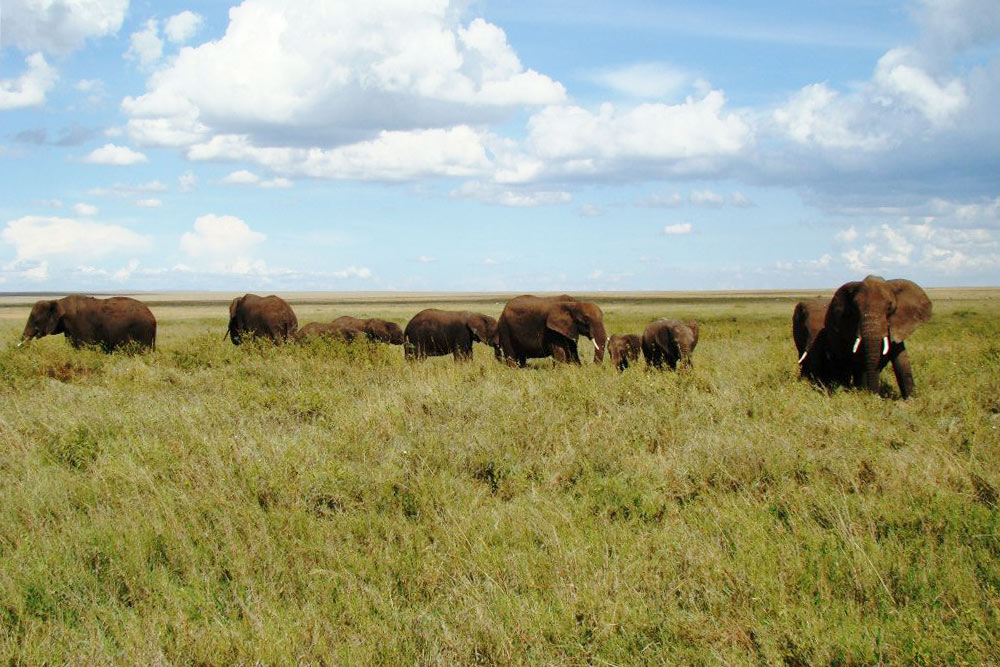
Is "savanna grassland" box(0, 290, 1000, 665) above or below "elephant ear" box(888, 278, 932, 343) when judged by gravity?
below

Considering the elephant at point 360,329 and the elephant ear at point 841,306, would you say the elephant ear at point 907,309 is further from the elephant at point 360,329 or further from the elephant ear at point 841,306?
the elephant at point 360,329

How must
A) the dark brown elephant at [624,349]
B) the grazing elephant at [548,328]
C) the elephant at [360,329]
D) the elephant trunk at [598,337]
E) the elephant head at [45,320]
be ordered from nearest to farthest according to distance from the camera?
1. the elephant trunk at [598,337]
2. the grazing elephant at [548,328]
3. the dark brown elephant at [624,349]
4. the elephant head at [45,320]
5. the elephant at [360,329]

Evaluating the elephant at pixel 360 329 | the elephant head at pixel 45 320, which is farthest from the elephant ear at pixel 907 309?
the elephant head at pixel 45 320

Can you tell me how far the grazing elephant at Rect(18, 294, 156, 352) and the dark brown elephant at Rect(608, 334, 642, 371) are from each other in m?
11.8

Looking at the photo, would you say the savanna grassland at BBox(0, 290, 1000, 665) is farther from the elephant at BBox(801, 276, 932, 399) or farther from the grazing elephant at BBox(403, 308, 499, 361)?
the grazing elephant at BBox(403, 308, 499, 361)

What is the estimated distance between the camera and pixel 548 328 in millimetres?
16953

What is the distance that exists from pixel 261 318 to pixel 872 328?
15.1 meters

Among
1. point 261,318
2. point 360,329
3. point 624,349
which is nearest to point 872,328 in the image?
point 624,349

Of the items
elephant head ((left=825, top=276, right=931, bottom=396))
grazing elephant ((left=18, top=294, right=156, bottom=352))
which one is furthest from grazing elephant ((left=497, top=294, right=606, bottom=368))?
grazing elephant ((left=18, top=294, right=156, bottom=352))

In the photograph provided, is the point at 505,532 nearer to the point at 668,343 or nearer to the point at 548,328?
the point at 668,343

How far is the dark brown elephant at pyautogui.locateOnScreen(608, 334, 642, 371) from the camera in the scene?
17625 mm

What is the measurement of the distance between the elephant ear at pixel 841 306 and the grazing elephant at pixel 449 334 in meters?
10.1

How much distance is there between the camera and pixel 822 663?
3.59 meters

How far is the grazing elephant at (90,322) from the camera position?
19.3 metres
